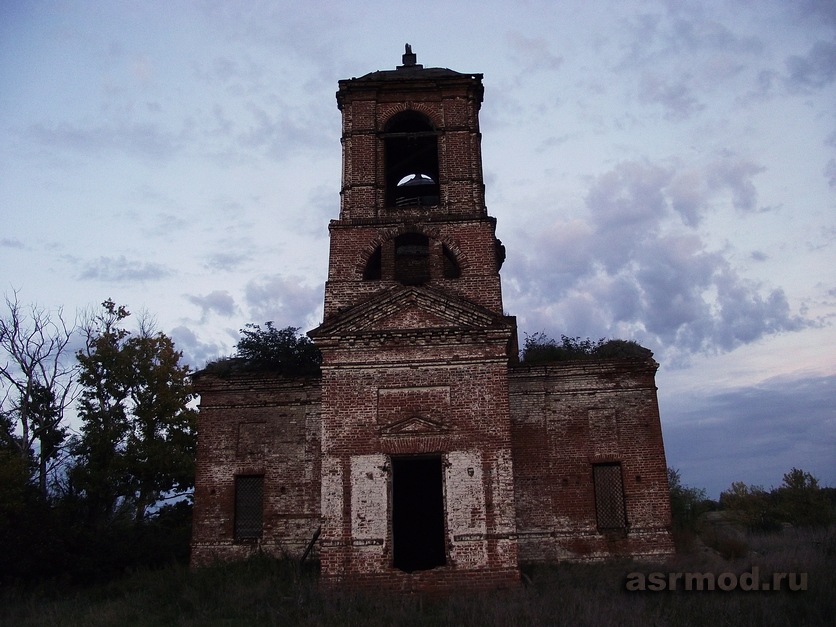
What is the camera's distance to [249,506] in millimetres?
16484

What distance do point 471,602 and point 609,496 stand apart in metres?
5.70

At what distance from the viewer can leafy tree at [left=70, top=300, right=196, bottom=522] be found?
81.0 ft

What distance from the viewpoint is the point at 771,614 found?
10477 millimetres

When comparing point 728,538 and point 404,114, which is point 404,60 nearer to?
point 404,114

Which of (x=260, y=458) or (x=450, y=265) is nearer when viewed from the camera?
(x=450, y=265)

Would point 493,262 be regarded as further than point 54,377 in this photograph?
No

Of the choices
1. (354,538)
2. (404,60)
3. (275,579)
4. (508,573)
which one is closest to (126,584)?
(275,579)

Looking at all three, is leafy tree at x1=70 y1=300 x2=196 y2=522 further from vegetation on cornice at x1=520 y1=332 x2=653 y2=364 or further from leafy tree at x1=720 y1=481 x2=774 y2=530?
leafy tree at x1=720 y1=481 x2=774 y2=530

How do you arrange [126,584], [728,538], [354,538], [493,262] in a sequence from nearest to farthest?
1. [354,538]
2. [493,262]
3. [126,584]
4. [728,538]

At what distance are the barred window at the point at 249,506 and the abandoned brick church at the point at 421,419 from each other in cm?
3

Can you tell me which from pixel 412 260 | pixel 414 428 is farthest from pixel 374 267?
pixel 414 428

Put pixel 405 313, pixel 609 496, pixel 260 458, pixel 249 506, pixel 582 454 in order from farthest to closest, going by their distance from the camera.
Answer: pixel 260 458, pixel 249 506, pixel 582 454, pixel 609 496, pixel 405 313

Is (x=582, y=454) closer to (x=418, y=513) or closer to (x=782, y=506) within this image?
(x=418, y=513)

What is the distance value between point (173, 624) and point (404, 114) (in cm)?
1214
